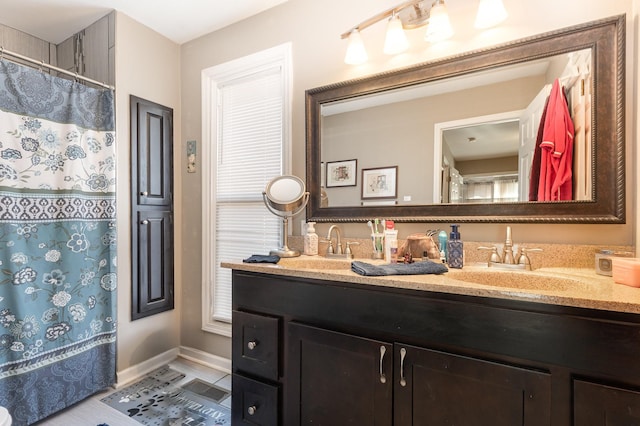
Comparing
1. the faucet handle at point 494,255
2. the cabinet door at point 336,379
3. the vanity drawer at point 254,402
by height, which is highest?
the faucet handle at point 494,255

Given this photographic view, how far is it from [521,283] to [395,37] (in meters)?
1.30

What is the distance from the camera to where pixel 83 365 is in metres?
1.83

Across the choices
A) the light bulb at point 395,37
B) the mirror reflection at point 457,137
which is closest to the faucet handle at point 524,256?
the mirror reflection at point 457,137

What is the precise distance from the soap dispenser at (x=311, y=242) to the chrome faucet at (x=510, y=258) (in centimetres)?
90

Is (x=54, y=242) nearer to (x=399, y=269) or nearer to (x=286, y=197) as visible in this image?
(x=286, y=197)

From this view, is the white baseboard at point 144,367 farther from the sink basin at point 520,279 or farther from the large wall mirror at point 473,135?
the sink basin at point 520,279

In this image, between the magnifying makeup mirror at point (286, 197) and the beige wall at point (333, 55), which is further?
the magnifying makeup mirror at point (286, 197)

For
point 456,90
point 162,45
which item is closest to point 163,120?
point 162,45

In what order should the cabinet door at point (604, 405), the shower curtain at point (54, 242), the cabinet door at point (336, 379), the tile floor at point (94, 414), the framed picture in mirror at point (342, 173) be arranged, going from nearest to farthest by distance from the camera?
1. the cabinet door at point (604, 405)
2. the cabinet door at point (336, 379)
3. the shower curtain at point (54, 242)
4. the tile floor at point (94, 414)
5. the framed picture in mirror at point (342, 173)

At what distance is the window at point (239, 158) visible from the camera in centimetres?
205

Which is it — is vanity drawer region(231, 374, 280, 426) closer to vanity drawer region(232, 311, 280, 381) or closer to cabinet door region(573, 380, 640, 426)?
vanity drawer region(232, 311, 280, 381)

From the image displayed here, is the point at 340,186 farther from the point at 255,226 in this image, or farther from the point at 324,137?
the point at 255,226

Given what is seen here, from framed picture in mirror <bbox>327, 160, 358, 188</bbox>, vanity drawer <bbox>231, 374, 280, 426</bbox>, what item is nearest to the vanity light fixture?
framed picture in mirror <bbox>327, 160, 358, 188</bbox>

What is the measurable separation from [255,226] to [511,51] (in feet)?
5.73
